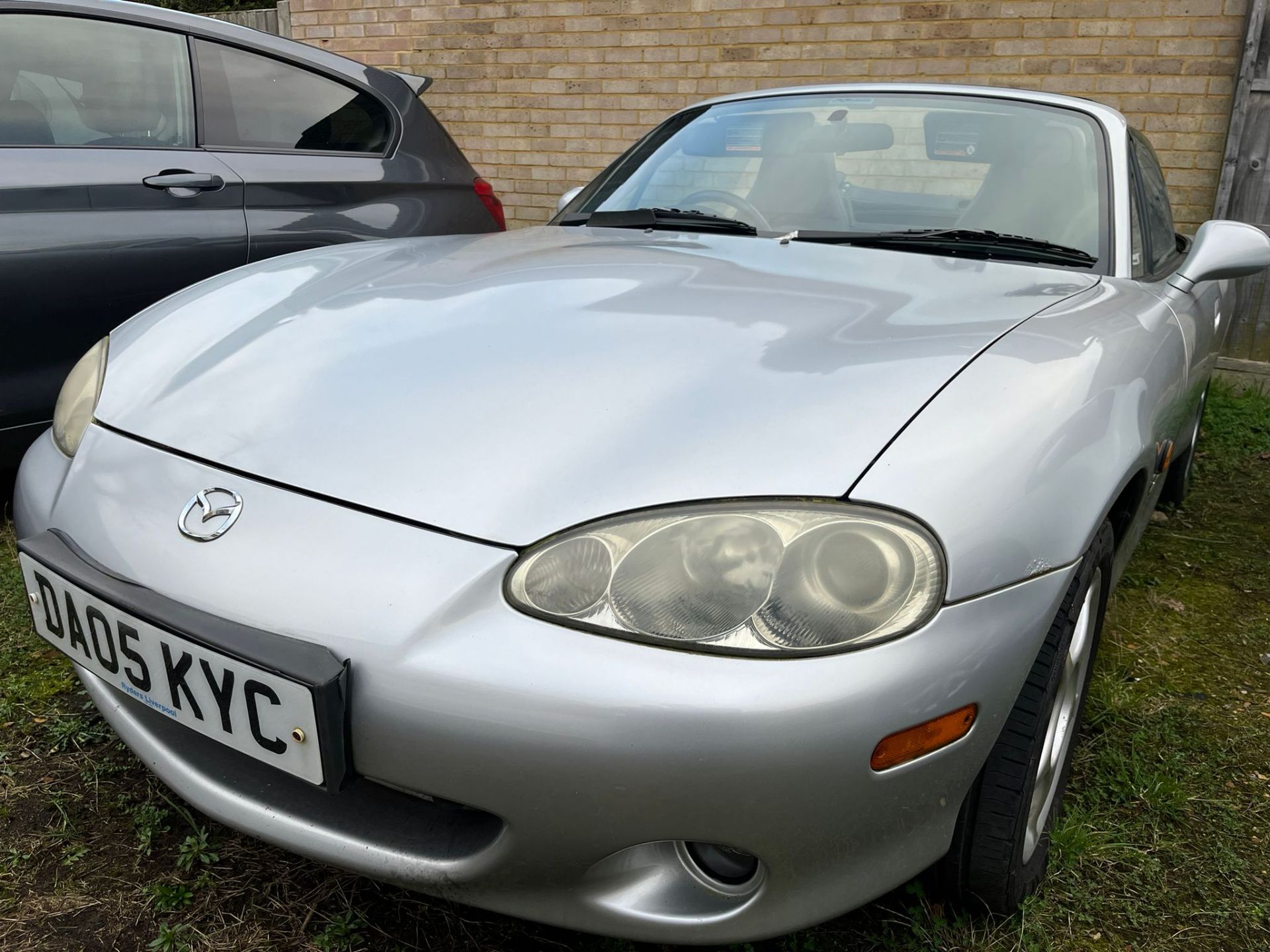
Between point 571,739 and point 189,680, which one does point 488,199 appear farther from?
point 571,739

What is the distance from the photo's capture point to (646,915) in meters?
1.19

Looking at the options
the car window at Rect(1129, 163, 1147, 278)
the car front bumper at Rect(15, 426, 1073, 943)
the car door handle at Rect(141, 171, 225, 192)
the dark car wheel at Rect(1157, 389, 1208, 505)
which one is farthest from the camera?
the dark car wheel at Rect(1157, 389, 1208, 505)

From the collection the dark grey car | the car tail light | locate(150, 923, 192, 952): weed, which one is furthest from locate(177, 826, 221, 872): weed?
the car tail light

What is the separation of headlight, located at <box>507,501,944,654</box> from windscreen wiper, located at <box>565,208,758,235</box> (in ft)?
4.05

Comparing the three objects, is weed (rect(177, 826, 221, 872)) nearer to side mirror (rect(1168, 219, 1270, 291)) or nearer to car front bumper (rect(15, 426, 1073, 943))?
car front bumper (rect(15, 426, 1073, 943))

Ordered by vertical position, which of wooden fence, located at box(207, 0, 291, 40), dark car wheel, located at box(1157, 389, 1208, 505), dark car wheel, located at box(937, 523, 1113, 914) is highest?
wooden fence, located at box(207, 0, 291, 40)

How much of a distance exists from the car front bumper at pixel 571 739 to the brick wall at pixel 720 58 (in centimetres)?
334

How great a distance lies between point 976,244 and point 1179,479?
1.81 m

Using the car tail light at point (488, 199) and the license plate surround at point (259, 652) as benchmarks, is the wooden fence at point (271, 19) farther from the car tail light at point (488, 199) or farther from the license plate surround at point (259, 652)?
the license plate surround at point (259, 652)

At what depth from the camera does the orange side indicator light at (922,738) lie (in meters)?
1.14

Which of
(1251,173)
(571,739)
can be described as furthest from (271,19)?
(571,739)

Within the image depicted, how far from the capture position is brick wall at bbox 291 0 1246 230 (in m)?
4.98

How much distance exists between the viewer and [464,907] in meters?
1.56

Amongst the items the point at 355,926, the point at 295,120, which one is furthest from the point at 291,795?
the point at 295,120
